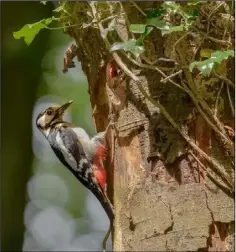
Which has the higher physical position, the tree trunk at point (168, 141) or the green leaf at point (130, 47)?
the green leaf at point (130, 47)

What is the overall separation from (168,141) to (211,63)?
→ 299 mm

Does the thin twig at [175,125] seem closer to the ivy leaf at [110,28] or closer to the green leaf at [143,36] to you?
the ivy leaf at [110,28]

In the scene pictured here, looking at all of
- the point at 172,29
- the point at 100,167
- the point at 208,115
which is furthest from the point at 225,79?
the point at 100,167

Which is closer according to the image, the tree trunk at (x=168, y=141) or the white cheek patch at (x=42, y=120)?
the tree trunk at (x=168, y=141)

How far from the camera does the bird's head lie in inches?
142

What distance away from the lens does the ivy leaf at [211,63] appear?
6.96 feet

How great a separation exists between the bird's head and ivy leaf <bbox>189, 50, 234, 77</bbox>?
1.55 meters

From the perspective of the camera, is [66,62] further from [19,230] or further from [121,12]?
[19,230]

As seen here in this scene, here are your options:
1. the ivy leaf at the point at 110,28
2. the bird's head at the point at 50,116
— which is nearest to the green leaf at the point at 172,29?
the ivy leaf at the point at 110,28

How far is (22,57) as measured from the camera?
407cm

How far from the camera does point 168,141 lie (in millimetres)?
2254

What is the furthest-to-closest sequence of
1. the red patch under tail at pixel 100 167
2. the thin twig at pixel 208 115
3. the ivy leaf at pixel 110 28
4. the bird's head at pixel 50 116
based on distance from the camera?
the bird's head at pixel 50 116 → the red patch under tail at pixel 100 167 → the ivy leaf at pixel 110 28 → the thin twig at pixel 208 115

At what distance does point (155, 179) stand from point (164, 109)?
0.76 feet

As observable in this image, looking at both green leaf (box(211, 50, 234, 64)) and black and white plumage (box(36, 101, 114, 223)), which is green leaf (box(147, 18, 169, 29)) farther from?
black and white plumage (box(36, 101, 114, 223))
